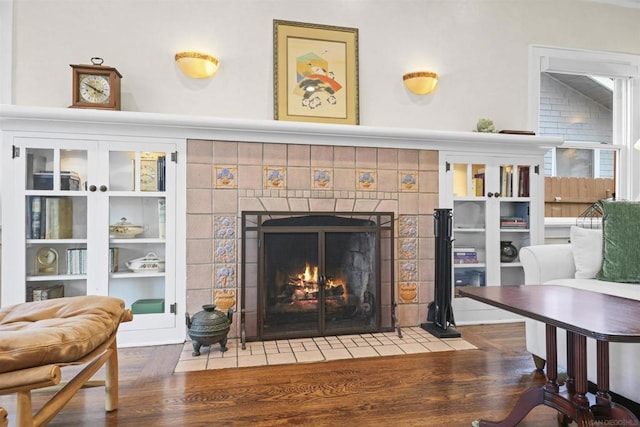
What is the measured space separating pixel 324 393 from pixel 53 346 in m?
1.19

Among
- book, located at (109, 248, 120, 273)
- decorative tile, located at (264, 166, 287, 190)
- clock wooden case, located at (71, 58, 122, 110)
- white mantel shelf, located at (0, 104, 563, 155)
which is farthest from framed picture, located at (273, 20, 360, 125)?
book, located at (109, 248, 120, 273)

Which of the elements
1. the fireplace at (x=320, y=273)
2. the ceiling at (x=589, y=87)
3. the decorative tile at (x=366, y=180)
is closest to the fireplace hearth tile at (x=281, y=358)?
the fireplace at (x=320, y=273)

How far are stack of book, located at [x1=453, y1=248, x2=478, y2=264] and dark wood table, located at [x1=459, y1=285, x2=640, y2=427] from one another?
5.02 feet

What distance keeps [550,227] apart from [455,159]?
1207 mm

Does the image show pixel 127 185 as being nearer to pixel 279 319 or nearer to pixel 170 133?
pixel 170 133

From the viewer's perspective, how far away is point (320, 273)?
2.74 meters

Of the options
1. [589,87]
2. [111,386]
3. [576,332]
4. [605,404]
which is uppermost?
[589,87]

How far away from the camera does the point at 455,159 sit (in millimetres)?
A: 3154

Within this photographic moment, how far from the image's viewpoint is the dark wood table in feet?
3.66

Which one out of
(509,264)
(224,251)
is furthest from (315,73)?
(509,264)

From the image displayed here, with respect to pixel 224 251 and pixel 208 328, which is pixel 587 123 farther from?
pixel 208 328

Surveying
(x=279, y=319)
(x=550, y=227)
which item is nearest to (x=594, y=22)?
(x=550, y=227)

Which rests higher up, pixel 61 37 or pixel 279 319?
pixel 61 37

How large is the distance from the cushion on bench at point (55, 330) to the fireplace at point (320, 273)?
109 cm
